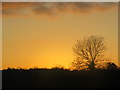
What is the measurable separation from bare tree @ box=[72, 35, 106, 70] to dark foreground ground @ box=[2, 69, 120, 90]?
1.42 metres

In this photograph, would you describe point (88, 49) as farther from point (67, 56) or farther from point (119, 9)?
point (119, 9)

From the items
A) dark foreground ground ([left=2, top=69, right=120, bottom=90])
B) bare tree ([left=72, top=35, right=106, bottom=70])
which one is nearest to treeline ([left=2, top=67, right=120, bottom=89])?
dark foreground ground ([left=2, top=69, right=120, bottom=90])

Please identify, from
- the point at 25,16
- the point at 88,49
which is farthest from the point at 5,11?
the point at 88,49

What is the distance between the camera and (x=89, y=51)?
23.1 feet

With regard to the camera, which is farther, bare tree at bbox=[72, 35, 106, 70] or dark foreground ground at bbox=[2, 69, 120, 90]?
bare tree at bbox=[72, 35, 106, 70]

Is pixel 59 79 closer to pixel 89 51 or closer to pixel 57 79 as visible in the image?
pixel 57 79

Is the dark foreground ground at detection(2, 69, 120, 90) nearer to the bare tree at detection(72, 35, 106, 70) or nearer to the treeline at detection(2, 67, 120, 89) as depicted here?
the treeline at detection(2, 67, 120, 89)

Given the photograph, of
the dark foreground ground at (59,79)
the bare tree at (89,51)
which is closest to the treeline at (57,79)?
the dark foreground ground at (59,79)

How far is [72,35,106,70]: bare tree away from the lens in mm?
6438

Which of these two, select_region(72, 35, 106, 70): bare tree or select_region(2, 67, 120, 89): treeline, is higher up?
select_region(72, 35, 106, 70): bare tree

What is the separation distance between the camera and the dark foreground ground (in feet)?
15.1

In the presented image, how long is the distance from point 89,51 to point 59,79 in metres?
2.41

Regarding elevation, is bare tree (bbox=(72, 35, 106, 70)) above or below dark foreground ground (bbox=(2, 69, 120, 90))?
above

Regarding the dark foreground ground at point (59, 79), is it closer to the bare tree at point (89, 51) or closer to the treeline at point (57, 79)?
the treeline at point (57, 79)
